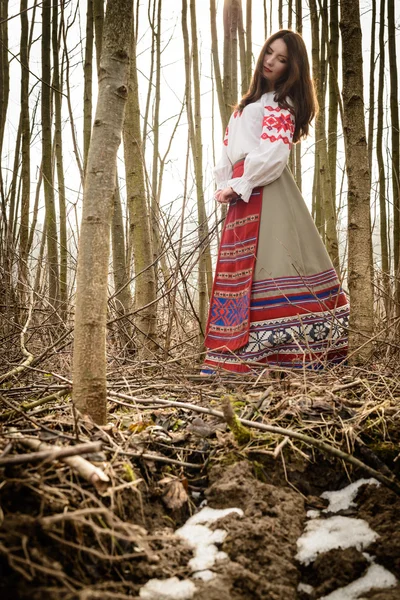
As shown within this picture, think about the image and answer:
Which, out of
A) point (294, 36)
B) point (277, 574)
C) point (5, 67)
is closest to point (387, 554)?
point (277, 574)

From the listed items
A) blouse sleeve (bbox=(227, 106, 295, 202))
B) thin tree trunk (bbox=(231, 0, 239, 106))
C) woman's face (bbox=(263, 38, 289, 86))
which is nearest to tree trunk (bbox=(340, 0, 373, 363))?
blouse sleeve (bbox=(227, 106, 295, 202))

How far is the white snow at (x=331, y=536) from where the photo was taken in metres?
0.95

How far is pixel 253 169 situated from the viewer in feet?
7.63

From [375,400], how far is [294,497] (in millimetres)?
629

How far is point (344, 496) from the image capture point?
1.16 m

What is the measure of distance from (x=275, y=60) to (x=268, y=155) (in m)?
0.61

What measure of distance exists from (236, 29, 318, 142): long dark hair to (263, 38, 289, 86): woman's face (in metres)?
0.02

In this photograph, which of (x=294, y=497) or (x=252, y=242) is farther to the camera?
(x=252, y=242)

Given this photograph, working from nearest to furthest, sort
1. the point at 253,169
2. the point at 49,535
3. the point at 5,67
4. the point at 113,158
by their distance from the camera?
the point at 49,535 → the point at 113,158 → the point at 253,169 → the point at 5,67

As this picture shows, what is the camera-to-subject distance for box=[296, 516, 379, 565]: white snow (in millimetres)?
953

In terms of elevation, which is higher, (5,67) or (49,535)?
(5,67)

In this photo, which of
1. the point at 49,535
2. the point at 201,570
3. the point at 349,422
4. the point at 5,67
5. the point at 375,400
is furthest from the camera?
the point at 5,67

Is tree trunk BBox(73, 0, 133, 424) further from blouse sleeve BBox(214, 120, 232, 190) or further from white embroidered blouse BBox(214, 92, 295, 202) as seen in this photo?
blouse sleeve BBox(214, 120, 232, 190)

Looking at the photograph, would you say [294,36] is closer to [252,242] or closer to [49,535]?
[252,242]
